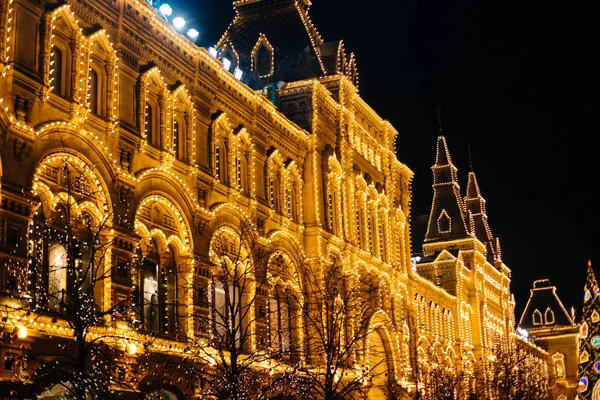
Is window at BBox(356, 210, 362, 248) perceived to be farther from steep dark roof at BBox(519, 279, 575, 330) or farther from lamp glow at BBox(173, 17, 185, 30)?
steep dark roof at BBox(519, 279, 575, 330)

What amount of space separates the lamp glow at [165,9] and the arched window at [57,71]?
7.96 metres

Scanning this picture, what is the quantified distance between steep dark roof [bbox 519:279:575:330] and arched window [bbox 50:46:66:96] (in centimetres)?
11417

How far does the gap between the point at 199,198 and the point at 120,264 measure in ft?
22.9

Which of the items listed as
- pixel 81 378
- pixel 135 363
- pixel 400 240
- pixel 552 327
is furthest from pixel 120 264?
pixel 552 327

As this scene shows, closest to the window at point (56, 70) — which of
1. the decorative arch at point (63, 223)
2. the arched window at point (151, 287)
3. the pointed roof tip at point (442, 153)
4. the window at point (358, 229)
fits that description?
the decorative arch at point (63, 223)

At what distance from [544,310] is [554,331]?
12.3 ft

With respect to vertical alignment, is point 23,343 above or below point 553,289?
below

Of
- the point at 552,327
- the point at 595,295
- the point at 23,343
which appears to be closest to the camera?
the point at 23,343

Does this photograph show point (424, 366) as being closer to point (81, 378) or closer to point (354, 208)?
point (354, 208)

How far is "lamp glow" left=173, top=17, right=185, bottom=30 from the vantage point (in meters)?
37.3

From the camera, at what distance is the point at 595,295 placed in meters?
85.1

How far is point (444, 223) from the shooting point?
88.1 m

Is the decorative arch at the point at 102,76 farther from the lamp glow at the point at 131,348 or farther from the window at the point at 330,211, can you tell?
the window at the point at 330,211

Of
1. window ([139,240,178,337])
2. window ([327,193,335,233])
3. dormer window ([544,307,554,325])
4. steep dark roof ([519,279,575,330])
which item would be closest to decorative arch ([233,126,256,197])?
window ([139,240,178,337])
